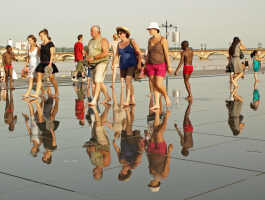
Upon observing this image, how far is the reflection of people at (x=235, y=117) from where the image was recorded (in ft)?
25.6

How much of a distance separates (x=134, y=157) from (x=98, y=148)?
2.45 feet

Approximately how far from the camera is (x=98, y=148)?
20.3 ft

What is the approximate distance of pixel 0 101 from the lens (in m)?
13.6

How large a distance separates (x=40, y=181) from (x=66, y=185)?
0.30 m

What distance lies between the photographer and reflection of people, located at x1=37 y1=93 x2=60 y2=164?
5.92 metres

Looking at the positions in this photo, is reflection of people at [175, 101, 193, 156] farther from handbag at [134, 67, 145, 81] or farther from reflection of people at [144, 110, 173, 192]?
handbag at [134, 67, 145, 81]

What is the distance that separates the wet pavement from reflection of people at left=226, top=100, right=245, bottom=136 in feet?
0.10

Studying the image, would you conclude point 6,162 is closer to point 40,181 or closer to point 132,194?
point 40,181

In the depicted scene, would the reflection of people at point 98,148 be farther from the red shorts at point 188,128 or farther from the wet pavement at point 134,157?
the red shorts at point 188,128

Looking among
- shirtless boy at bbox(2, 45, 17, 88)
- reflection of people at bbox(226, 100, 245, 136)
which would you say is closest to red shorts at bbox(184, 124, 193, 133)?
reflection of people at bbox(226, 100, 245, 136)

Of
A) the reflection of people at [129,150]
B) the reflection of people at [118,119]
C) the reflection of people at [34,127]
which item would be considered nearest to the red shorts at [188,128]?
the reflection of people at [129,150]

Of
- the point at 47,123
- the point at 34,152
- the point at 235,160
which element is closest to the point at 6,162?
the point at 34,152

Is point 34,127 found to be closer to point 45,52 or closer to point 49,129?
point 49,129

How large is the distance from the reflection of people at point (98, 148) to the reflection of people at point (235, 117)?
195cm
